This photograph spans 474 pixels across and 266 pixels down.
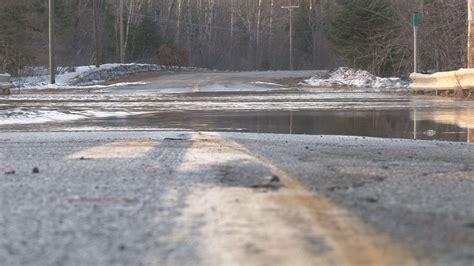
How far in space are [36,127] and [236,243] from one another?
9.08 m

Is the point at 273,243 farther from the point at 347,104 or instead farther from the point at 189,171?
the point at 347,104

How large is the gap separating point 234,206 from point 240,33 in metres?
93.6

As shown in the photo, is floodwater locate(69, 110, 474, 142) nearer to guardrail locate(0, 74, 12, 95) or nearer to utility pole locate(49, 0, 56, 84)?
guardrail locate(0, 74, 12, 95)

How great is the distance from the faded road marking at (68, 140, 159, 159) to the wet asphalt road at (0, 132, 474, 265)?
13 mm

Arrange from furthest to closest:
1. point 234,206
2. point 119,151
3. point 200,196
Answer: point 119,151
point 200,196
point 234,206

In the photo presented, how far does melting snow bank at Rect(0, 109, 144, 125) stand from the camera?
1278 centimetres

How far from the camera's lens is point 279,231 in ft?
11.1

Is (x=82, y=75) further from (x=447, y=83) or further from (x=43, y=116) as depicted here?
(x=43, y=116)

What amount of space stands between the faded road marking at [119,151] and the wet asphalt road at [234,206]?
0.03 meters

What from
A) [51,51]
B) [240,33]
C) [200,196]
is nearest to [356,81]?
[51,51]

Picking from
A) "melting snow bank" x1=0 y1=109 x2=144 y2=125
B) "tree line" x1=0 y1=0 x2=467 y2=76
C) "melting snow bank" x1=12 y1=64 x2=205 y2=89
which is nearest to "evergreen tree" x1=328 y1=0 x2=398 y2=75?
"tree line" x1=0 y1=0 x2=467 y2=76

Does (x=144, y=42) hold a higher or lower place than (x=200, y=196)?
higher

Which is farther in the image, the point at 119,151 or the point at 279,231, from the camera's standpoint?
the point at 119,151

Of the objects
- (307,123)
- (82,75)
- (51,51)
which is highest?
(51,51)
